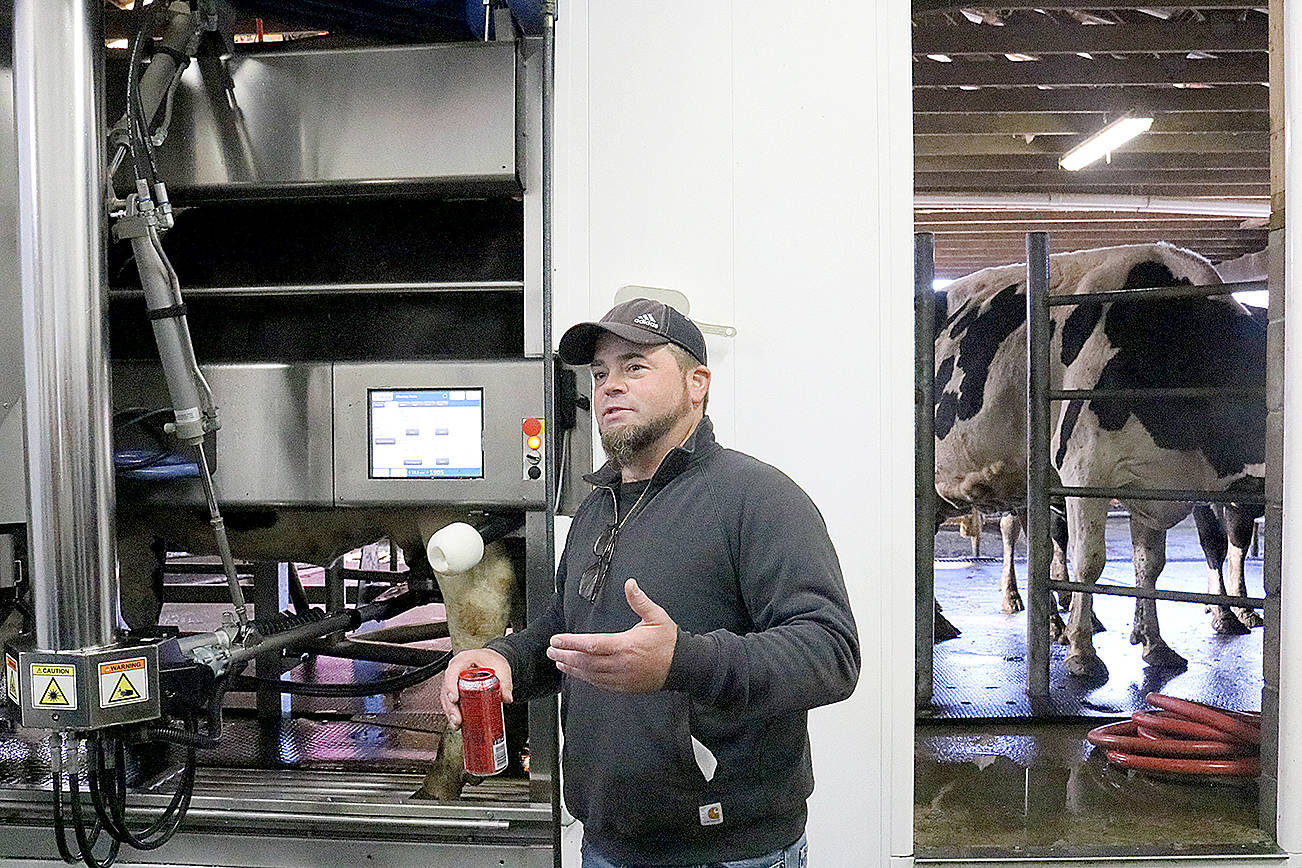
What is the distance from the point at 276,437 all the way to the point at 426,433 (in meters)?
0.35

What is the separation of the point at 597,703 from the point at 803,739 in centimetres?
32

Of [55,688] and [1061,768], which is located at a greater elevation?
[55,688]

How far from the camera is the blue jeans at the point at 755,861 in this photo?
1512 mm

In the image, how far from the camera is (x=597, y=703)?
1.60 metres

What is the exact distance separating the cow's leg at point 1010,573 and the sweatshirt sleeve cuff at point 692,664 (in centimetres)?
490

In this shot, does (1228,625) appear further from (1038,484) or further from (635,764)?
(635,764)

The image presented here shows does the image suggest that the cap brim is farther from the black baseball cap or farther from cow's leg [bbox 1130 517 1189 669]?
cow's leg [bbox 1130 517 1189 669]

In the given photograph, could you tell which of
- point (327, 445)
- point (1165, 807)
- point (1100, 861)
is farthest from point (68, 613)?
point (1165, 807)

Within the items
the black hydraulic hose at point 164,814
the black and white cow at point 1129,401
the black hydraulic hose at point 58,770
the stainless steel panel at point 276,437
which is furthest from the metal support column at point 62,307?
the black and white cow at point 1129,401

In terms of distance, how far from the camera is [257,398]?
7.64 feet

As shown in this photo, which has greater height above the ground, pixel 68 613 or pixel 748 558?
pixel 748 558

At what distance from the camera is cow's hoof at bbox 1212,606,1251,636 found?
16.3 ft

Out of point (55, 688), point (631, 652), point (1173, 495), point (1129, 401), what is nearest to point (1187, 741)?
point (1173, 495)

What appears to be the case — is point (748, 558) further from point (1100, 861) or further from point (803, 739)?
point (1100, 861)
